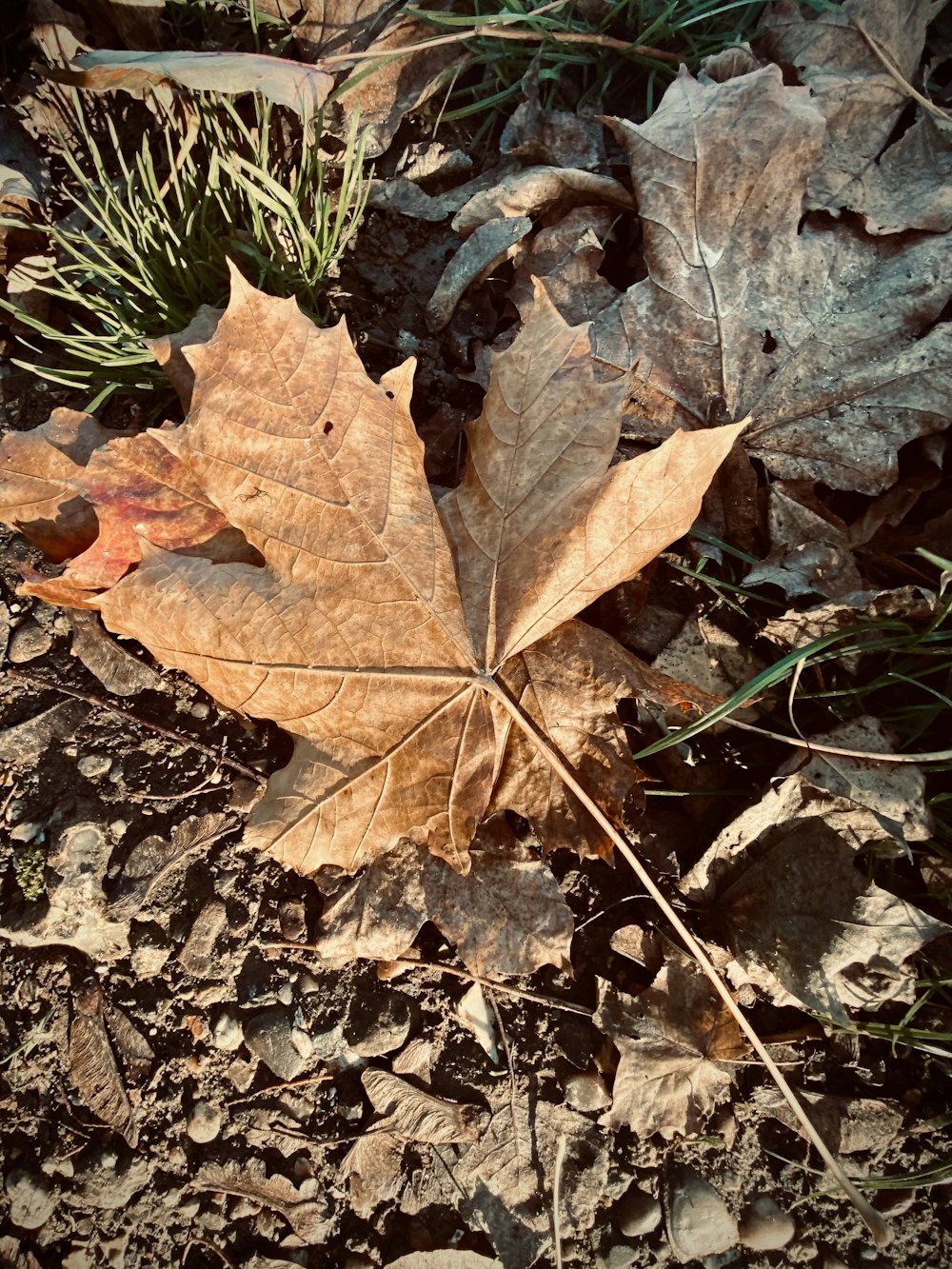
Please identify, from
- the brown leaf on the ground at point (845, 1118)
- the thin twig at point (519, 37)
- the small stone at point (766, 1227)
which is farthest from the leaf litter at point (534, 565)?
the thin twig at point (519, 37)

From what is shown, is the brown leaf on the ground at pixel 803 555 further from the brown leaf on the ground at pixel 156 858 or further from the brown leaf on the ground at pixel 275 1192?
the brown leaf on the ground at pixel 275 1192

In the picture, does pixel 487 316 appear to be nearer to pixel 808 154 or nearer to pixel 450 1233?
pixel 808 154

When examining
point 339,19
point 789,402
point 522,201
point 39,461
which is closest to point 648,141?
point 522,201

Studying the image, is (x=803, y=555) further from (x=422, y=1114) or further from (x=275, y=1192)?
(x=275, y=1192)

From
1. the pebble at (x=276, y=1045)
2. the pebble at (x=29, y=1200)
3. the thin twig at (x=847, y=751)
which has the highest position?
the thin twig at (x=847, y=751)

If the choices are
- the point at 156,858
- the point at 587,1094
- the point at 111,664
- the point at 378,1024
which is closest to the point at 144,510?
the point at 111,664
